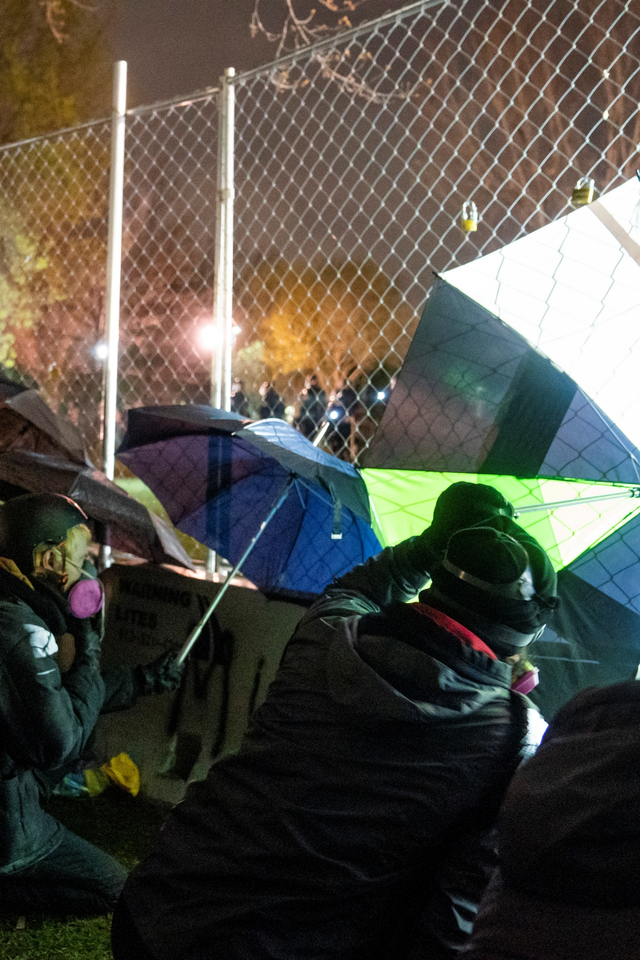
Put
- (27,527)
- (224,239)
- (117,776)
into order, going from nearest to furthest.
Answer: (27,527) < (117,776) < (224,239)

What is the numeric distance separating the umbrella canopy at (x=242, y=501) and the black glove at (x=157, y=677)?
1.94 feet

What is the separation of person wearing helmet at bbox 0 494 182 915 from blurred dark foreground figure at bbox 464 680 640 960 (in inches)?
80.6

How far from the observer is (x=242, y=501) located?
161 inches

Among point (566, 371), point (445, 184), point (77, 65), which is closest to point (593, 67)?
point (445, 184)

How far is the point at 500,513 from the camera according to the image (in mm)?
2230

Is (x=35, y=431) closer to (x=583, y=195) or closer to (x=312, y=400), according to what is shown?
(x=312, y=400)

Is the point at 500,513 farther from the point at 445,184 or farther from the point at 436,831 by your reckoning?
the point at 445,184

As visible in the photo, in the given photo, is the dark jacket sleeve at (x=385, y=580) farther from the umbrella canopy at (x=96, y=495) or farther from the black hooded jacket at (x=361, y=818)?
the umbrella canopy at (x=96, y=495)

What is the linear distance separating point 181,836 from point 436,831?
610mm

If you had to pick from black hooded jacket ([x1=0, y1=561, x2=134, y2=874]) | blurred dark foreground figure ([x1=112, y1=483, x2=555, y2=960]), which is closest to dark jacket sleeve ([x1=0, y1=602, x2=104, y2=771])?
black hooded jacket ([x1=0, y1=561, x2=134, y2=874])

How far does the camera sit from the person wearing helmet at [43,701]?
9.53 feet

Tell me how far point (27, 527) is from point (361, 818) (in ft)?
6.11

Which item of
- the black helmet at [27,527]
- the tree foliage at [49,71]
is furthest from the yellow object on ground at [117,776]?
the tree foliage at [49,71]

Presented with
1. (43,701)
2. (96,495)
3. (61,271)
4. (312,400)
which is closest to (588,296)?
(43,701)
